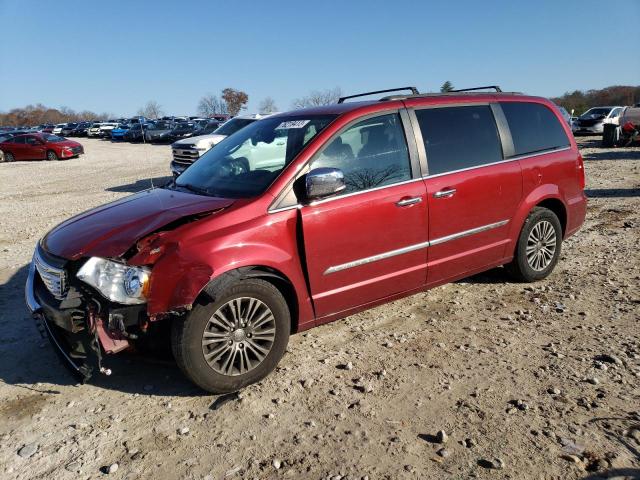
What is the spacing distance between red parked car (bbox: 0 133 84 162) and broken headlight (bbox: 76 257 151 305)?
26289 mm

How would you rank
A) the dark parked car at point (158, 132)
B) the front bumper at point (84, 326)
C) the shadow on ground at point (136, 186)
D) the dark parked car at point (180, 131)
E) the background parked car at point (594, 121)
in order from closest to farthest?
the front bumper at point (84, 326), the shadow on ground at point (136, 186), the background parked car at point (594, 121), the dark parked car at point (180, 131), the dark parked car at point (158, 132)

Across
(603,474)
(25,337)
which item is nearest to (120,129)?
(25,337)

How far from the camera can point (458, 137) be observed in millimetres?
4562

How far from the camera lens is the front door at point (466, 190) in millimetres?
4328

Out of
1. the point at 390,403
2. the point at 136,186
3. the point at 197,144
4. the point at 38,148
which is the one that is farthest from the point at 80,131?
the point at 390,403

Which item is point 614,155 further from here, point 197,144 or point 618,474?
point 618,474

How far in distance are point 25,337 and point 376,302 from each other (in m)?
3.05

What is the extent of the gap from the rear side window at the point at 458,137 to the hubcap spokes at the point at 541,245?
953 mm

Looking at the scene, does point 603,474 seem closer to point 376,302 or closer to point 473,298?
point 376,302

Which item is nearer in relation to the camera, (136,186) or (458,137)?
(458,137)

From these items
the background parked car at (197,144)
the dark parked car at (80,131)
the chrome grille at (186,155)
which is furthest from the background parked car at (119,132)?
the background parked car at (197,144)

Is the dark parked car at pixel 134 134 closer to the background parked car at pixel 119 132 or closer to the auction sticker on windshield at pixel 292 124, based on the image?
the background parked car at pixel 119 132

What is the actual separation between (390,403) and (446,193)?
187cm

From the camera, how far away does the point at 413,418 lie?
3113 mm
